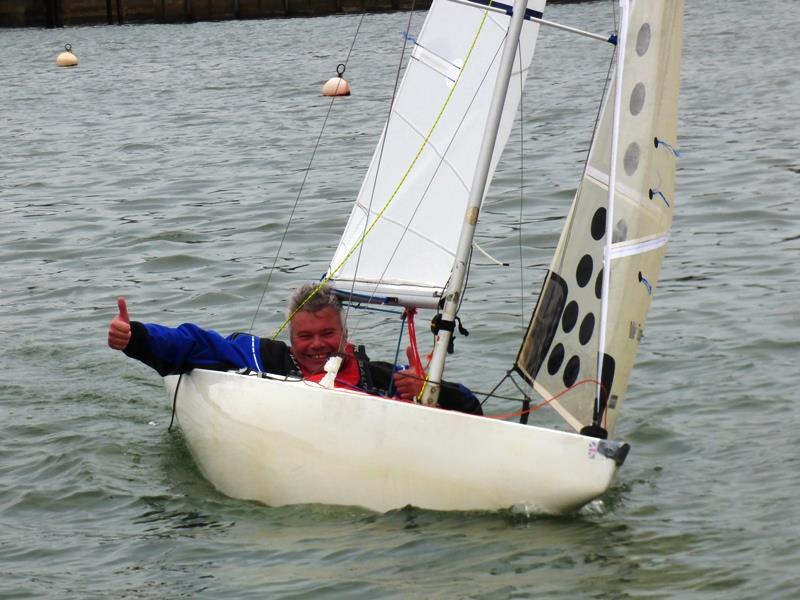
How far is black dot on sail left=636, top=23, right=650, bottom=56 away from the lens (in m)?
5.78

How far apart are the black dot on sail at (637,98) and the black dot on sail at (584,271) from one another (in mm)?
693

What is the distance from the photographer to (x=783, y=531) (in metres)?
5.87

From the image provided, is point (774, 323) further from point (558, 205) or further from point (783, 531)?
point (558, 205)

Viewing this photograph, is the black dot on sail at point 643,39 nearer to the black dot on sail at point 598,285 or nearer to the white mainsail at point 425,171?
the black dot on sail at point 598,285

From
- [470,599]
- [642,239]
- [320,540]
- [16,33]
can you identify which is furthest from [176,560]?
[16,33]

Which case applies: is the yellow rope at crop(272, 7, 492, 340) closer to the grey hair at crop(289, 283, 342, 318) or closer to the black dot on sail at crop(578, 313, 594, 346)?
the grey hair at crop(289, 283, 342, 318)

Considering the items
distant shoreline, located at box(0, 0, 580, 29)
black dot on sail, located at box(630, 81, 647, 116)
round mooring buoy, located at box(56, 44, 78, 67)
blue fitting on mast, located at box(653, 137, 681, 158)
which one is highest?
black dot on sail, located at box(630, 81, 647, 116)

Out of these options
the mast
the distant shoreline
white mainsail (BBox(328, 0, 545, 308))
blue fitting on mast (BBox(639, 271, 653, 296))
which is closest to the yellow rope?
white mainsail (BBox(328, 0, 545, 308))

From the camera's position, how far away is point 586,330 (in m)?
6.02

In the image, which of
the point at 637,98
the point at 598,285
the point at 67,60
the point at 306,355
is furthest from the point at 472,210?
the point at 67,60

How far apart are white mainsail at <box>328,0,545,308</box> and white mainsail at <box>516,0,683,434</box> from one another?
1.33 metres

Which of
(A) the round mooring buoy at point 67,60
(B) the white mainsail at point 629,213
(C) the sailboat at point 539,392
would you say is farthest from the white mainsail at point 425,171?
(A) the round mooring buoy at point 67,60

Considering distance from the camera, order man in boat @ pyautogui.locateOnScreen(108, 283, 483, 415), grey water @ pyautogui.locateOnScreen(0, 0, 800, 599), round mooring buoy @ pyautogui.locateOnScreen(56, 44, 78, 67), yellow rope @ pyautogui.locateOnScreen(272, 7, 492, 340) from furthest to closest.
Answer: round mooring buoy @ pyautogui.locateOnScreen(56, 44, 78, 67), yellow rope @ pyautogui.locateOnScreen(272, 7, 492, 340), man in boat @ pyautogui.locateOnScreen(108, 283, 483, 415), grey water @ pyautogui.locateOnScreen(0, 0, 800, 599)

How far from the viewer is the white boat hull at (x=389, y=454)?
18.5ft
